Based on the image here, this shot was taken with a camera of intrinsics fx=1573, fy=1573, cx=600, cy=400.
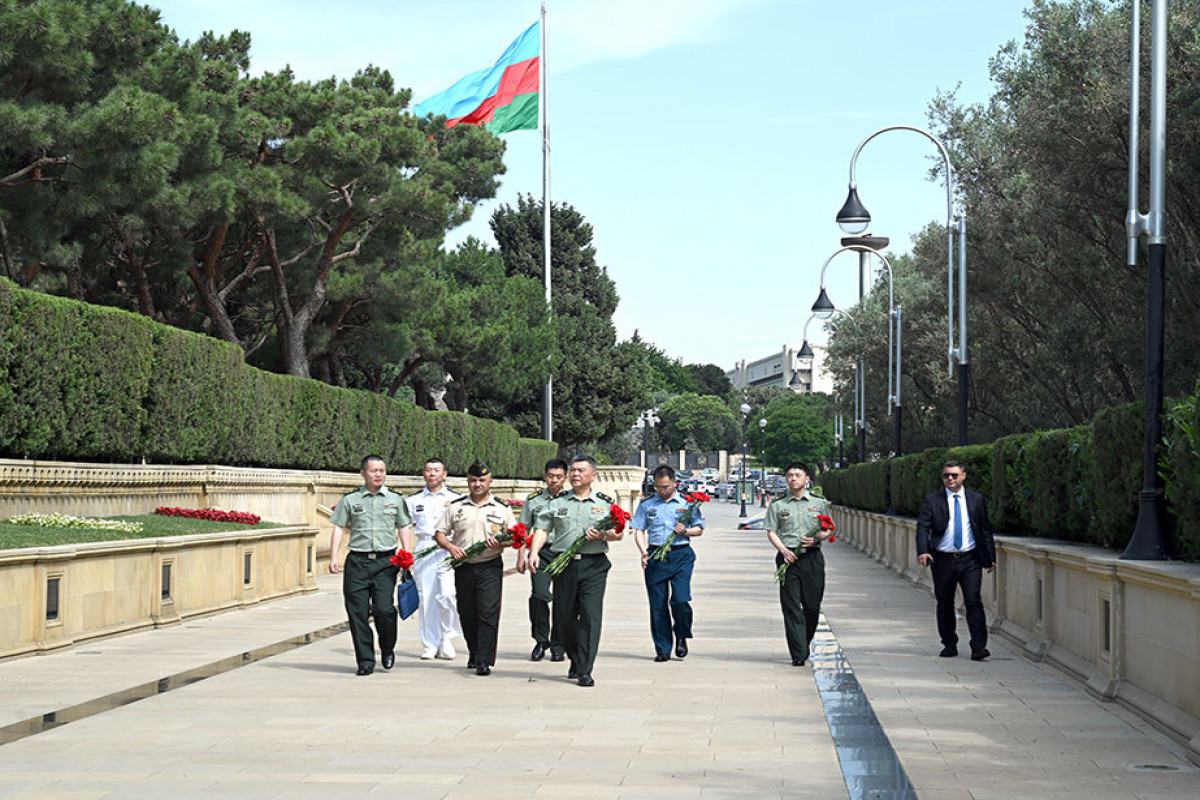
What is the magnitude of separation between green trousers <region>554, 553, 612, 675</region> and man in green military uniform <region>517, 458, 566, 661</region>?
73 cm

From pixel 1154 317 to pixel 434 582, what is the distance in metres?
6.92

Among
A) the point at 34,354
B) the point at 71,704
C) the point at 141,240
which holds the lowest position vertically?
the point at 71,704

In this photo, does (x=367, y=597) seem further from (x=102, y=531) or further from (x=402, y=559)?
(x=102, y=531)

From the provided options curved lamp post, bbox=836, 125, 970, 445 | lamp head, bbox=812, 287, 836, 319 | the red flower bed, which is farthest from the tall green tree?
the red flower bed

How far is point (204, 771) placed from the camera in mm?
8492

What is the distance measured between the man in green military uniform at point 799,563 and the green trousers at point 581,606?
6.84 feet

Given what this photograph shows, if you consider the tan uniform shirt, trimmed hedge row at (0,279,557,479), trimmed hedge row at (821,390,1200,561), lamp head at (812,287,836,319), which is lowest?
the tan uniform shirt

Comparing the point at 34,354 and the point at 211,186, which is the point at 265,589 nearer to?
the point at 34,354

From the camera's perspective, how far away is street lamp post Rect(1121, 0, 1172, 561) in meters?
12.4

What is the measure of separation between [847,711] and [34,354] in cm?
1303

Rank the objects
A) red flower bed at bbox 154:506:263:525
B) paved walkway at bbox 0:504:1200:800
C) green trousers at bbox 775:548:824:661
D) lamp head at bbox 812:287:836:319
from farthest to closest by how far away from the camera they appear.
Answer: lamp head at bbox 812:287:836:319 → red flower bed at bbox 154:506:263:525 → green trousers at bbox 775:548:824:661 → paved walkway at bbox 0:504:1200:800

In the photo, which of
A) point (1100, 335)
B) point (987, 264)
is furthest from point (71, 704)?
point (987, 264)

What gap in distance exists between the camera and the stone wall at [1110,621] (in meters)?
9.77

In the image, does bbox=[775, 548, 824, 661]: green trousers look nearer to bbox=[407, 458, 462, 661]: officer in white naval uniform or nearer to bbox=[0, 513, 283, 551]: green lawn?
bbox=[407, 458, 462, 661]: officer in white naval uniform
